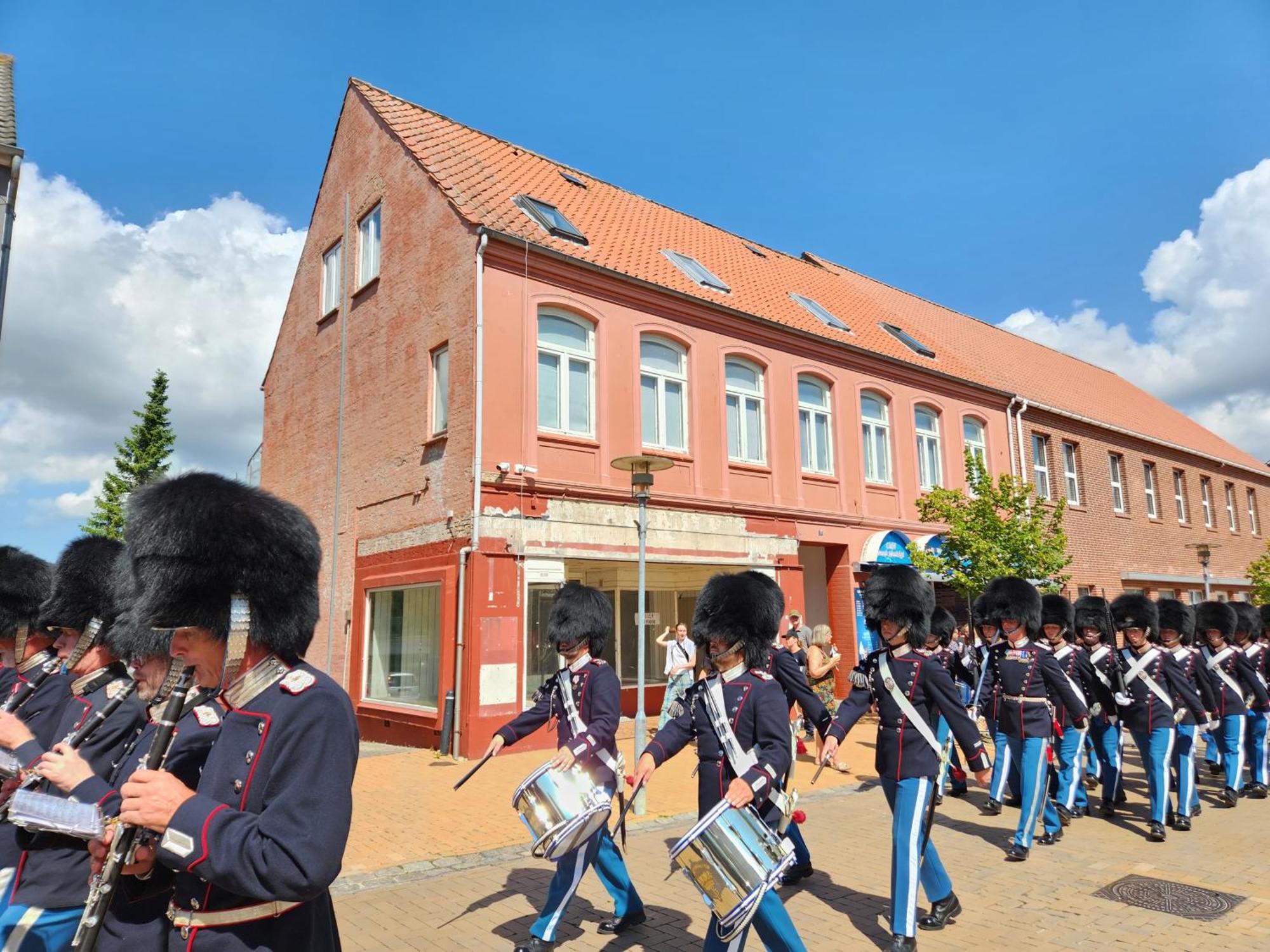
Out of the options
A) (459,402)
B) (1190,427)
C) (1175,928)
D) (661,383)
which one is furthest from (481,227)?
(1190,427)

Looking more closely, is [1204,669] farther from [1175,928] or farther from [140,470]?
[140,470]

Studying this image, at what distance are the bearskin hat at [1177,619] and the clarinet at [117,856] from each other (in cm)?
1000

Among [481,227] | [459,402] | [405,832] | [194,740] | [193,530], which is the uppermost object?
[481,227]

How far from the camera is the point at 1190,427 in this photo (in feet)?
109

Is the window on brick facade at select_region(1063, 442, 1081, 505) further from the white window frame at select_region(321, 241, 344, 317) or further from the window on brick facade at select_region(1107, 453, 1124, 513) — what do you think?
the white window frame at select_region(321, 241, 344, 317)

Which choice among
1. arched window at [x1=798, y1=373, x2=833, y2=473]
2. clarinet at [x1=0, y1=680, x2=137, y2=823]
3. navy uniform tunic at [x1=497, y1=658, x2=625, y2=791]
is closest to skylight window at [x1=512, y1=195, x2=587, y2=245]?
arched window at [x1=798, y1=373, x2=833, y2=473]

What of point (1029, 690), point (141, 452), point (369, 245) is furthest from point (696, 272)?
point (141, 452)

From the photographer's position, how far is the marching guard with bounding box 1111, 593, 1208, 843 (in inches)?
308

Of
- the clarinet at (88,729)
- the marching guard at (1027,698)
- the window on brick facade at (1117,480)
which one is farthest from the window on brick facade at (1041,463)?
the clarinet at (88,729)

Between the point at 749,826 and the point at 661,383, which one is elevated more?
the point at 661,383

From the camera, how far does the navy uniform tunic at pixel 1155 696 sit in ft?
26.6

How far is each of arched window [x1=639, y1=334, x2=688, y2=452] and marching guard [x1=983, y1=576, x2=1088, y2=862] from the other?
24.3 ft

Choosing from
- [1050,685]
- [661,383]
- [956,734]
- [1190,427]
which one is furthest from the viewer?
[1190,427]

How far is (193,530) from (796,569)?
14454mm
